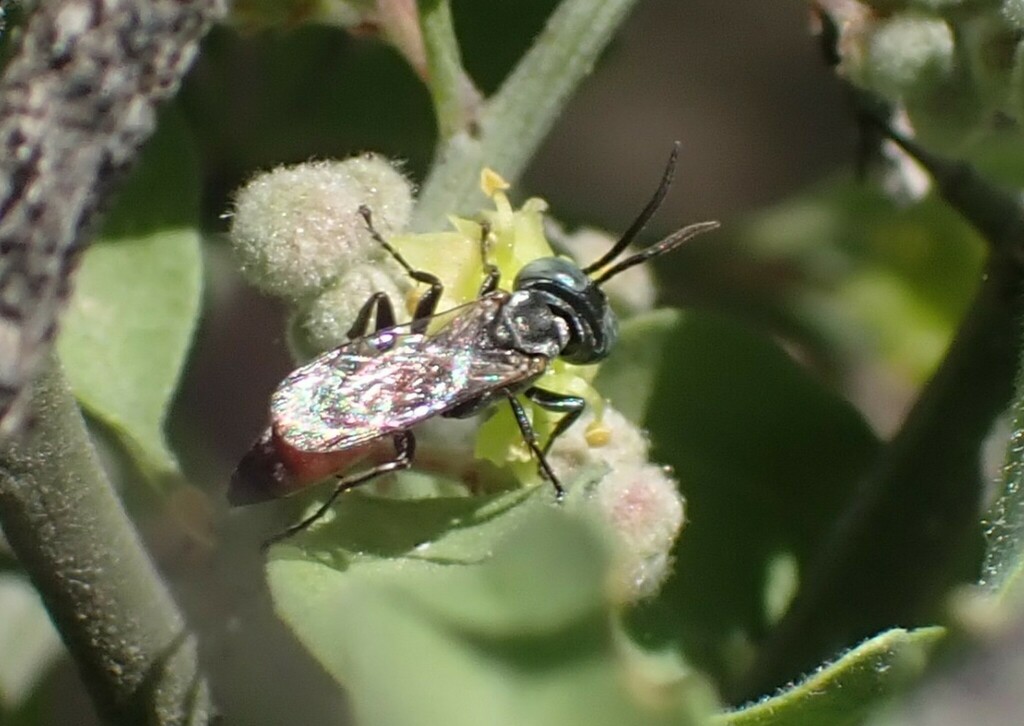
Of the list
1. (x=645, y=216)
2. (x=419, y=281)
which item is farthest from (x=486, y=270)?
(x=645, y=216)

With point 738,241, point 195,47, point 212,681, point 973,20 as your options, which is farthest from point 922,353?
point 195,47

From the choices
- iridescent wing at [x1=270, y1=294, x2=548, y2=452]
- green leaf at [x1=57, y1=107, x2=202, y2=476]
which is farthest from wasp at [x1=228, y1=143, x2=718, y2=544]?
green leaf at [x1=57, y1=107, x2=202, y2=476]

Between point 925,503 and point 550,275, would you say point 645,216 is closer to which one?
point 550,275

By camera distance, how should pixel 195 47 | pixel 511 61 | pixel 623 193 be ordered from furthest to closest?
pixel 623 193 → pixel 511 61 → pixel 195 47

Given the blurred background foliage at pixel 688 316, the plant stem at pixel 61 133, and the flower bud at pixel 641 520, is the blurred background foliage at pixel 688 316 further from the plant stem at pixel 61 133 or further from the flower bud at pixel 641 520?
the plant stem at pixel 61 133

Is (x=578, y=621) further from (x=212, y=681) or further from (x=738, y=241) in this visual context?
(x=738, y=241)
